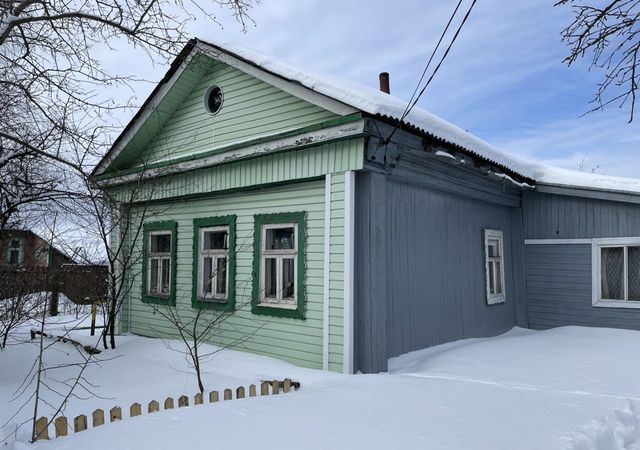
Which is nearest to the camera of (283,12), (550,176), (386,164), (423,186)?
(283,12)

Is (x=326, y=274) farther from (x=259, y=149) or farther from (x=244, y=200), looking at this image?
(x=244, y=200)

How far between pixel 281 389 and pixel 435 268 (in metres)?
3.46

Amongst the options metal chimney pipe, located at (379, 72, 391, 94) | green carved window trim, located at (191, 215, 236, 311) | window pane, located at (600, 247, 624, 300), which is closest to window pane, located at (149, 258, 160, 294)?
green carved window trim, located at (191, 215, 236, 311)

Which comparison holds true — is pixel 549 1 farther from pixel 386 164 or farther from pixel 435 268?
pixel 435 268

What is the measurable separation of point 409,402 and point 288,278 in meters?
3.14

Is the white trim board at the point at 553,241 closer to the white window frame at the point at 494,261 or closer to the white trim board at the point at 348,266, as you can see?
the white window frame at the point at 494,261

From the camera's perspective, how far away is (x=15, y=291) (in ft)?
28.3

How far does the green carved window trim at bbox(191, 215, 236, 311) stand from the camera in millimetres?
8023

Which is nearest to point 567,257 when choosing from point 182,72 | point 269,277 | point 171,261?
point 269,277

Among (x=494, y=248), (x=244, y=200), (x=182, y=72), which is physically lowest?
(x=494, y=248)

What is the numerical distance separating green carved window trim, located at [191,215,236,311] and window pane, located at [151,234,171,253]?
4.36 feet

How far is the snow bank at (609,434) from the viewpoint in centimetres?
370

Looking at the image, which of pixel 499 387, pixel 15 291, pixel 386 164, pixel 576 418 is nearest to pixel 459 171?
pixel 386 164

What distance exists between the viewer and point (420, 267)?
744 centimetres
